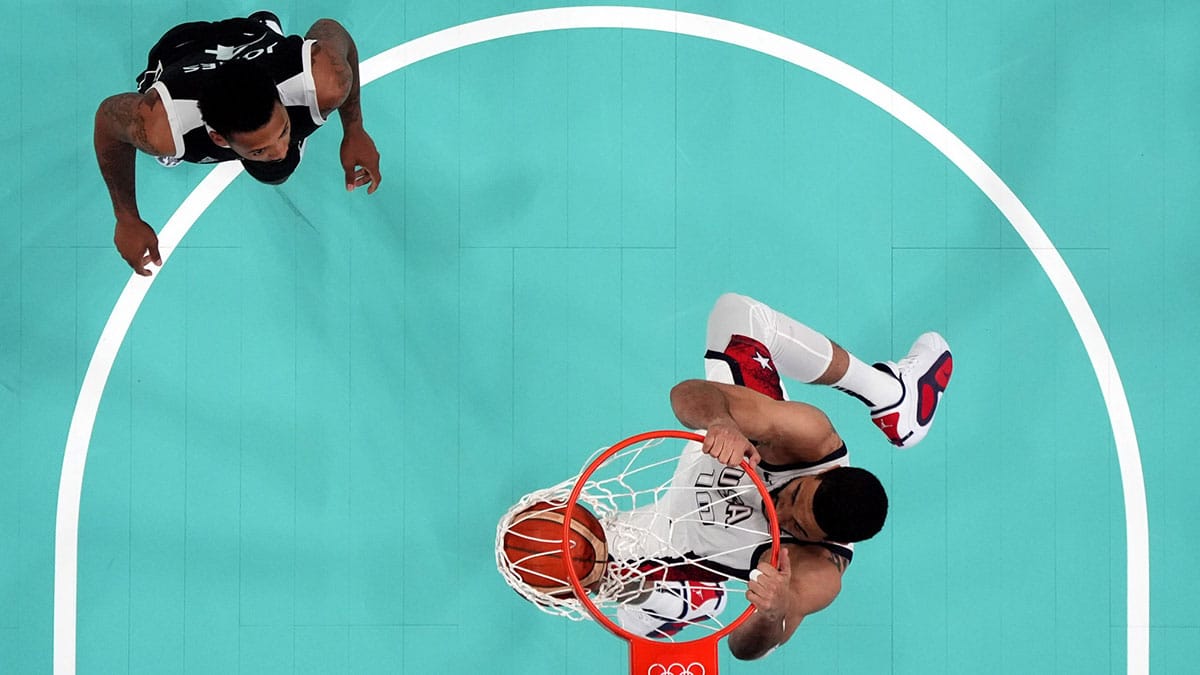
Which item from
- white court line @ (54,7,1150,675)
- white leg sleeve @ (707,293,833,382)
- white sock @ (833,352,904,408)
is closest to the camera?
white leg sleeve @ (707,293,833,382)

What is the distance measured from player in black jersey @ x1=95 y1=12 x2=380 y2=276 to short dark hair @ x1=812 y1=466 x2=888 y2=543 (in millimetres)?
2415

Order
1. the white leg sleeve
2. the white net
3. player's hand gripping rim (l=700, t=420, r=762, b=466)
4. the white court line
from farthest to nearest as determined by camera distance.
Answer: the white court line, the white leg sleeve, the white net, player's hand gripping rim (l=700, t=420, r=762, b=466)

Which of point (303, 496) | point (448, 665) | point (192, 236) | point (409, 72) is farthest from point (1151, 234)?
point (192, 236)

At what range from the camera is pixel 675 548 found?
3764 millimetres

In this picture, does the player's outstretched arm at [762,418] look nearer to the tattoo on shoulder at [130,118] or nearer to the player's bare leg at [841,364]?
the player's bare leg at [841,364]

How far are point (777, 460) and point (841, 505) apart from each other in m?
0.39

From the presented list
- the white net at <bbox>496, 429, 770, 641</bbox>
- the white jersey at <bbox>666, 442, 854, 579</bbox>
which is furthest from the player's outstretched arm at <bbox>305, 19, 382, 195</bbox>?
the white jersey at <bbox>666, 442, 854, 579</bbox>

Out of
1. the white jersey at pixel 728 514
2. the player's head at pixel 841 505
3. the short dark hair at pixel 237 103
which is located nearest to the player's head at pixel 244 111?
the short dark hair at pixel 237 103

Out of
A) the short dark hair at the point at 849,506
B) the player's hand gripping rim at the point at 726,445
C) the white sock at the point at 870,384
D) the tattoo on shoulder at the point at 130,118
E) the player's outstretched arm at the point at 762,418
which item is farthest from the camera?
the white sock at the point at 870,384

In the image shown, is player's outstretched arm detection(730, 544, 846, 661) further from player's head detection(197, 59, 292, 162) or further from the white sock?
player's head detection(197, 59, 292, 162)

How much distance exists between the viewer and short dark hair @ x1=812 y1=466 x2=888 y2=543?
3.19 meters

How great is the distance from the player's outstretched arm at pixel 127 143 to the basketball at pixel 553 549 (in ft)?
6.64

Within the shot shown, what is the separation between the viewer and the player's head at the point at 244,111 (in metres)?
3.22

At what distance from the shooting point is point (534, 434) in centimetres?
447
